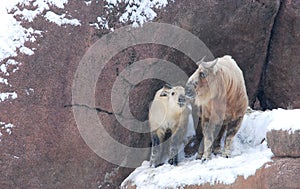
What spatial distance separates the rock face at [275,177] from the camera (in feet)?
21.7

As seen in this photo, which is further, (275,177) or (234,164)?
(234,164)

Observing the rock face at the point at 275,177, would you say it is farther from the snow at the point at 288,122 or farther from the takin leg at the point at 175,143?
the takin leg at the point at 175,143

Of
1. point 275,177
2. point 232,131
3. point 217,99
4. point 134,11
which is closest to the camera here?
point 275,177

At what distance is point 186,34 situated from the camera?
910cm

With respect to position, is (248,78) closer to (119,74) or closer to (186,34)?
(186,34)

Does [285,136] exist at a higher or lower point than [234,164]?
higher

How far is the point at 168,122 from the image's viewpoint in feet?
27.9

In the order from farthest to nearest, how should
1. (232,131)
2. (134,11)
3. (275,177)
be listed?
(134,11)
(232,131)
(275,177)

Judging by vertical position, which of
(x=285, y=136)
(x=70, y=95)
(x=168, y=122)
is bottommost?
(x=285, y=136)

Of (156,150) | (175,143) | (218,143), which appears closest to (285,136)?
(218,143)

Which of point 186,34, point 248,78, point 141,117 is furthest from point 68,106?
point 248,78

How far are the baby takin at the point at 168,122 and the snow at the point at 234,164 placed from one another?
8.3 inches

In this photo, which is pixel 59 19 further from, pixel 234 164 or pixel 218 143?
pixel 234 164

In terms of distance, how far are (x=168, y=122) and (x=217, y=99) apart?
79 centimetres
